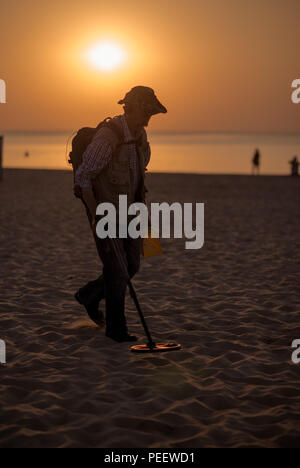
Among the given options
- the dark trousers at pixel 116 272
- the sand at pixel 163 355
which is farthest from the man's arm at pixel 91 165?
the sand at pixel 163 355

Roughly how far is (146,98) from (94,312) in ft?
7.48

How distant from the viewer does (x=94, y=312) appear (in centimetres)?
571

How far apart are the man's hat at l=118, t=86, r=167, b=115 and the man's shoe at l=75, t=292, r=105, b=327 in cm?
207

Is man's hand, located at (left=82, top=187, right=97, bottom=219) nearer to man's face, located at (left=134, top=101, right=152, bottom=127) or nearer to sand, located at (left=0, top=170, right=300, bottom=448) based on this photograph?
man's face, located at (left=134, top=101, right=152, bottom=127)

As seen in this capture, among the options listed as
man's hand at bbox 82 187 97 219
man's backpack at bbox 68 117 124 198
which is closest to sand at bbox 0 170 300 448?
man's hand at bbox 82 187 97 219

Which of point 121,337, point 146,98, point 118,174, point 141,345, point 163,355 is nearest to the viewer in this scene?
point 146,98

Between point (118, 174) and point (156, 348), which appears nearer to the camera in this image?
point (118, 174)

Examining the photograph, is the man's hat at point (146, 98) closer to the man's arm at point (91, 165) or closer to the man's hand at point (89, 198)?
the man's arm at point (91, 165)

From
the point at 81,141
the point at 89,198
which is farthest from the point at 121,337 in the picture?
the point at 81,141

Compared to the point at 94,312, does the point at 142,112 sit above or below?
above

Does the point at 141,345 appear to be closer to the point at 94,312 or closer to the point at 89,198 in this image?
the point at 94,312

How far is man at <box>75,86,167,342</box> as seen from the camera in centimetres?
470

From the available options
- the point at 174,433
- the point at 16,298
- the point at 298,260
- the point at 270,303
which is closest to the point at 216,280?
the point at 270,303

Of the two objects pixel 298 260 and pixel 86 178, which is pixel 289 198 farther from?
pixel 86 178
